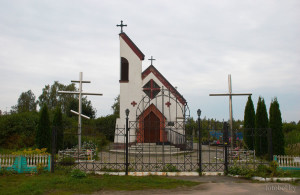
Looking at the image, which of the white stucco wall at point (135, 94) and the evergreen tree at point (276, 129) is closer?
the evergreen tree at point (276, 129)

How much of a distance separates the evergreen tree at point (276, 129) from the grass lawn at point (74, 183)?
713cm

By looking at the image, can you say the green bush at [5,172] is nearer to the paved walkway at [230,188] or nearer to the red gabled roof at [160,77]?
the paved walkway at [230,188]

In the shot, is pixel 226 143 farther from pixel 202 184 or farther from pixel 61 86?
pixel 61 86

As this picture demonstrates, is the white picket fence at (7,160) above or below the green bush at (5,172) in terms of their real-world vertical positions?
above

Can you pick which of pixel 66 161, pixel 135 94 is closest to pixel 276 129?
pixel 135 94

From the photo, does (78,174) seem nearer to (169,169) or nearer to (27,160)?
(27,160)

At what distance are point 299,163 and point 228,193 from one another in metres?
5.37

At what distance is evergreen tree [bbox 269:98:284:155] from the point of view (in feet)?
45.2

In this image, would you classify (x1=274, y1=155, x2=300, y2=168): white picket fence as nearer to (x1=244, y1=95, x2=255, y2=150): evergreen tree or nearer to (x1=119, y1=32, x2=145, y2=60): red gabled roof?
(x1=244, y1=95, x2=255, y2=150): evergreen tree

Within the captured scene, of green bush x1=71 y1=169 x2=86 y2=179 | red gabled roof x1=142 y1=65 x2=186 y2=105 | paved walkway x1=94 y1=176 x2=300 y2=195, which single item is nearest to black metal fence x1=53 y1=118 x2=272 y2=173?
green bush x1=71 y1=169 x2=86 y2=179

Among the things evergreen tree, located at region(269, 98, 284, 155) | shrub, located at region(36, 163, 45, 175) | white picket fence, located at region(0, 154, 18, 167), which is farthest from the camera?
evergreen tree, located at region(269, 98, 284, 155)

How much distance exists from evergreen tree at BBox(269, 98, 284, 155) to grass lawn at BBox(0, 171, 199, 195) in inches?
281

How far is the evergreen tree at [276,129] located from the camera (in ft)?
45.2

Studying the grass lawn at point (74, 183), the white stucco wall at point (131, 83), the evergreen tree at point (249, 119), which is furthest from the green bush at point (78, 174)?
the evergreen tree at point (249, 119)
